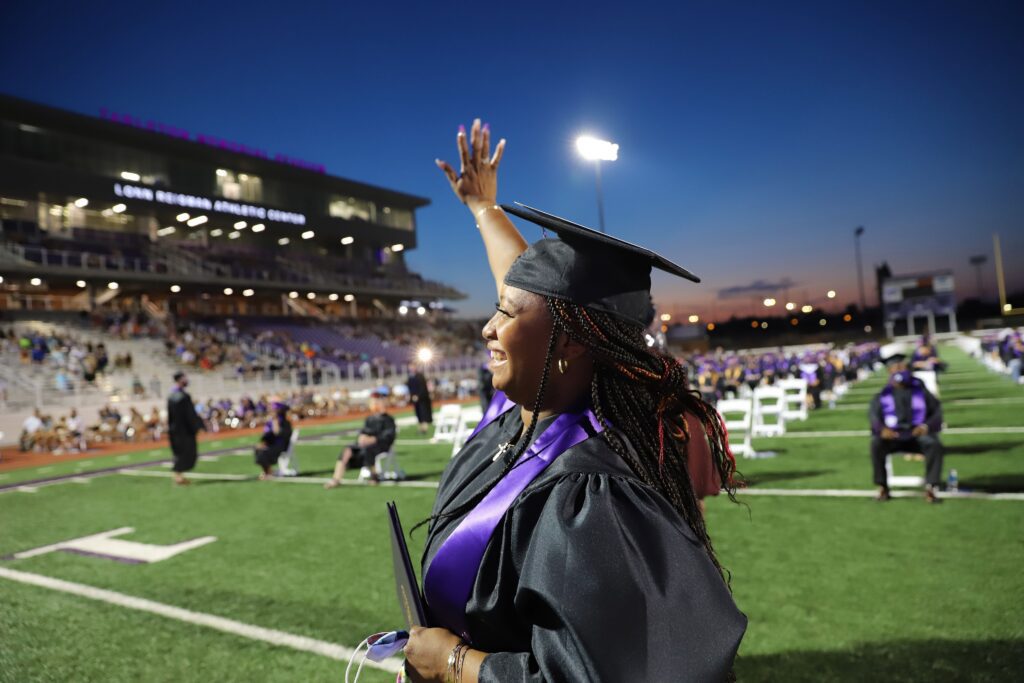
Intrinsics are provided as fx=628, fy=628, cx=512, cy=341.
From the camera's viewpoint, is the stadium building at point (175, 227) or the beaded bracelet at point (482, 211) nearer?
the beaded bracelet at point (482, 211)

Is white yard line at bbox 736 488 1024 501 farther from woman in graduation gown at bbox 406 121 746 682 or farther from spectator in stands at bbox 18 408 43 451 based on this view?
spectator in stands at bbox 18 408 43 451

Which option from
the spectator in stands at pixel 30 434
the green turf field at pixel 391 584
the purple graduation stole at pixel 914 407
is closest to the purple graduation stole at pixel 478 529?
the green turf field at pixel 391 584

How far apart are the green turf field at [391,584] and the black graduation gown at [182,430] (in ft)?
4.42

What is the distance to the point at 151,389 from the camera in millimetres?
25609

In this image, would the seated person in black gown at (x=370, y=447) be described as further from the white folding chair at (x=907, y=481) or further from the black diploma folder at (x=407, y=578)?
the black diploma folder at (x=407, y=578)

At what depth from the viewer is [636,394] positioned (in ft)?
5.08

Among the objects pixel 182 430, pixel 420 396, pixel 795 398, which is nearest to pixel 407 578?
pixel 182 430

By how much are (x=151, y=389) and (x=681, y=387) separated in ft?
93.2

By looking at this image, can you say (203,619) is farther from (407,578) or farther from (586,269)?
(586,269)

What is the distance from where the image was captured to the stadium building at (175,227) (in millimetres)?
34312

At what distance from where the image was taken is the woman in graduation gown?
1114 millimetres

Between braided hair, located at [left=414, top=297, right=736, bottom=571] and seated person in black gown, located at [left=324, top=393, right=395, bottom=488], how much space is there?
8.96m

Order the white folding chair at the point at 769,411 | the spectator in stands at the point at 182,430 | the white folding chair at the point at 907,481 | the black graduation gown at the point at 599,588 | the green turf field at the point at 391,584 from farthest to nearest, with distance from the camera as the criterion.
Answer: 1. the white folding chair at the point at 769,411
2. the spectator in stands at the point at 182,430
3. the white folding chair at the point at 907,481
4. the green turf field at the point at 391,584
5. the black graduation gown at the point at 599,588

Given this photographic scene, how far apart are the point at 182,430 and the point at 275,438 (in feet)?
5.16
